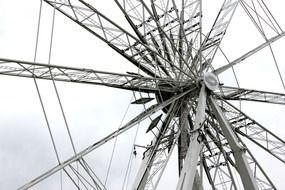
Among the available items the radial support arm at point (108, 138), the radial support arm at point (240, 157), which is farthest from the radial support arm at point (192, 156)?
the radial support arm at point (108, 138)

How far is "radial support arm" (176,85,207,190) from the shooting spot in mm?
16375

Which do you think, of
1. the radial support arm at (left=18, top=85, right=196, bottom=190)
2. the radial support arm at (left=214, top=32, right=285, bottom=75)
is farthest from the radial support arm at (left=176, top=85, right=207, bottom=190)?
the radial support arm at (left=214, top=32, right=285, bottom=75)

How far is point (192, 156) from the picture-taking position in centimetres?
1742

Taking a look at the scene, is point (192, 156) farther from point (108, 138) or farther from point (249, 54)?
point (249, 54)

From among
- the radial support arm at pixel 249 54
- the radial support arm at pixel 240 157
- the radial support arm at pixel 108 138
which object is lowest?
the radial support arm at pixel 240 157

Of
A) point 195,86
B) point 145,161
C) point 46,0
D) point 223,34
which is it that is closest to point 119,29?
point 46,0

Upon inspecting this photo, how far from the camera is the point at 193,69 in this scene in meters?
21.8

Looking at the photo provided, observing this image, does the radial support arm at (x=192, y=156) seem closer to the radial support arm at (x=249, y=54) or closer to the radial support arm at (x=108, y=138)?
the radial support arm at (x=108, y=138)

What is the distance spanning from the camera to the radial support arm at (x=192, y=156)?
16375mm

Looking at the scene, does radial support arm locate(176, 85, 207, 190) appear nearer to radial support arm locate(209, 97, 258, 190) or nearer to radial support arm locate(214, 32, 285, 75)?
radial support arm locate(209, 97, 258, 190)

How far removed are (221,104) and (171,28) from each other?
4996 millimetres

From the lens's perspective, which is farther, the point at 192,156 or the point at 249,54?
the point at 249,54

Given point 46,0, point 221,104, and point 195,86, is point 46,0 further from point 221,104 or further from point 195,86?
point 221,104

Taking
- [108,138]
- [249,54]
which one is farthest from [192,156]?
[249,54]
